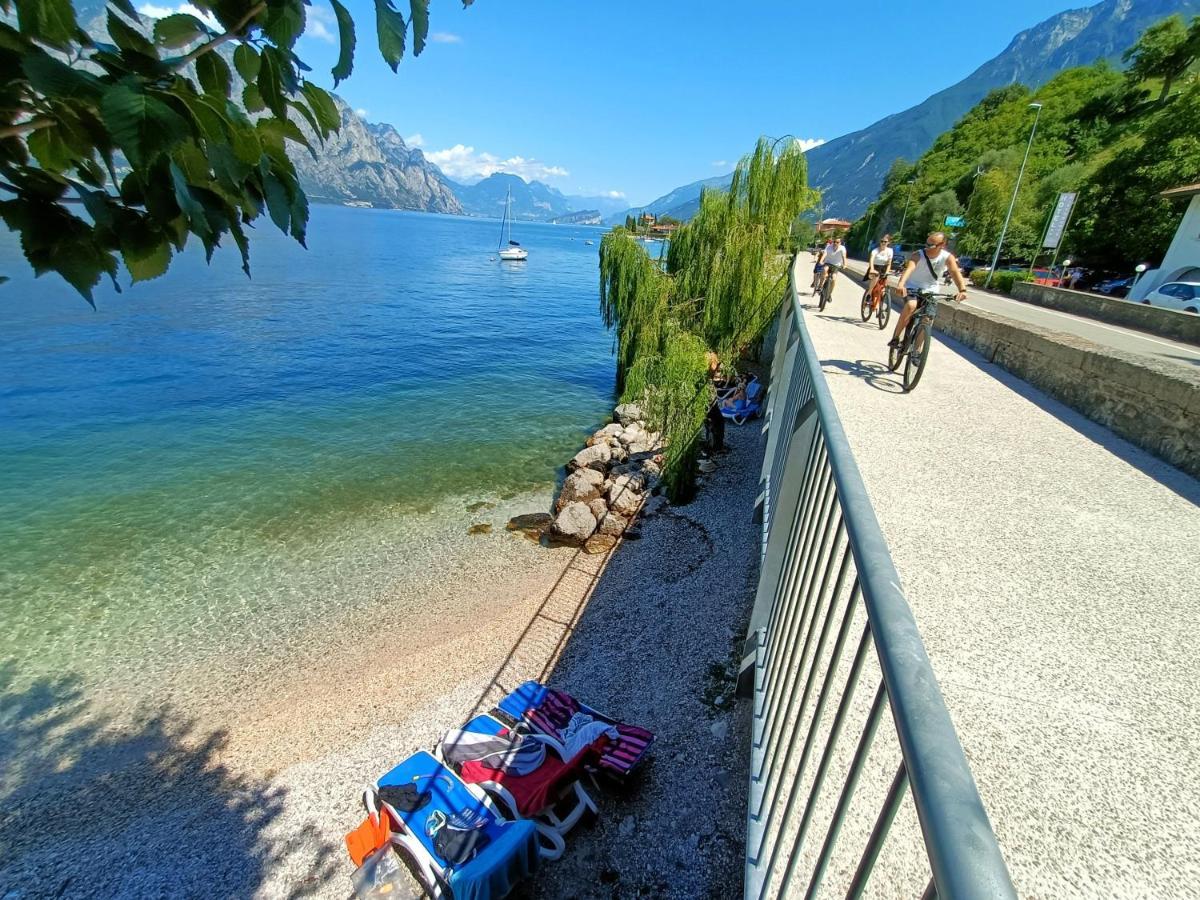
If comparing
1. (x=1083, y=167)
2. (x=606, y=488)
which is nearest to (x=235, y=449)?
(x=606, y=488)

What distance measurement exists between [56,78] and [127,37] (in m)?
0.18

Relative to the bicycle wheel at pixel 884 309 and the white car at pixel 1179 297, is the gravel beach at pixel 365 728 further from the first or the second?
the white car at pixel 1179 297

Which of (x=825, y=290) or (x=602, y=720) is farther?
(x=825, y=290)

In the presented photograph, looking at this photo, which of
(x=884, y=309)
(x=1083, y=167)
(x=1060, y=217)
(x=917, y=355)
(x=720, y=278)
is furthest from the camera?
(x=1083, y=167)

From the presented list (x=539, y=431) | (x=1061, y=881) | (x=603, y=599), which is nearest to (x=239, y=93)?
(x=1061, y=881)

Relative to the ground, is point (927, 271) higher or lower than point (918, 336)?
higher

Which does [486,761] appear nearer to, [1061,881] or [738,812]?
[738,812]

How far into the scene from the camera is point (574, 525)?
389 inches

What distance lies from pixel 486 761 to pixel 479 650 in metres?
2.50

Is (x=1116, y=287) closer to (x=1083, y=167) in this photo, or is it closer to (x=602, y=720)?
(x=1083, y=167)

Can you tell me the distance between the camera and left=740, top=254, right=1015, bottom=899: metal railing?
810 mm

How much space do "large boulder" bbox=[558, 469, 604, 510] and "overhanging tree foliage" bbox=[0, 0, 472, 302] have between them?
Result: 32.0 ft

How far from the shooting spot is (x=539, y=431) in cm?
1670

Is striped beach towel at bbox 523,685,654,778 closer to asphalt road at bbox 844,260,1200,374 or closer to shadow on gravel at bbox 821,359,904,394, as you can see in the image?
shadow on gravel at bbox 821,359,904,394
